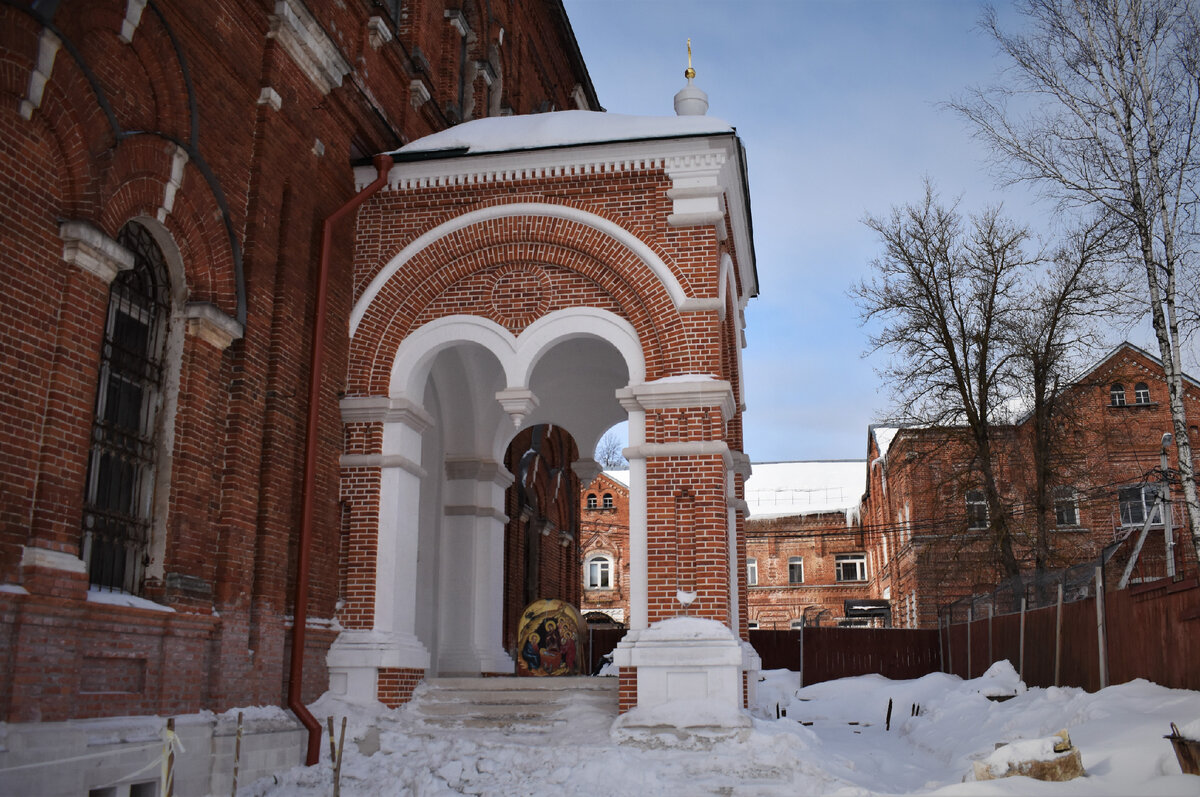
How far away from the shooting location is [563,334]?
1196 cm

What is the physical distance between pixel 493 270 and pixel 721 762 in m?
6.12

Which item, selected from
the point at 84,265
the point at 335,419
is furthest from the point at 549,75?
the point at 84,265

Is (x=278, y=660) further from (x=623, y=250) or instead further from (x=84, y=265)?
(x=623, y=250)

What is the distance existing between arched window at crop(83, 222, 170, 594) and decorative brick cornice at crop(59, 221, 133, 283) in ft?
2.05

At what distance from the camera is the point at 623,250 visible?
465 inches

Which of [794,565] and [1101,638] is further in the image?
[794,565]

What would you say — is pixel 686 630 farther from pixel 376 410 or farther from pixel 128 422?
pixel 128 422

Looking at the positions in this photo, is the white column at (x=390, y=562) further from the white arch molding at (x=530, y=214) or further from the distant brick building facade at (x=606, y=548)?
the distant brick building facade at (x=606, y=548)

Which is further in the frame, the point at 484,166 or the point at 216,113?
the point at 484,166

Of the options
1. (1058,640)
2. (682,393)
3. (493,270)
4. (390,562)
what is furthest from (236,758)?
(1058,640)

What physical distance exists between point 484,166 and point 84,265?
17.9 ft

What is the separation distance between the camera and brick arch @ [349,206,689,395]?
11688mm

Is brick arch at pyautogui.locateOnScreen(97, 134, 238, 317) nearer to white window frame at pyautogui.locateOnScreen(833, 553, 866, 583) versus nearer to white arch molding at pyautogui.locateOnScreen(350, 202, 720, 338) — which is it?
white arch molding at pyautogui.locateOnScreen(350, 202, 720, 338)

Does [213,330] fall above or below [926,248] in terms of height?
below
